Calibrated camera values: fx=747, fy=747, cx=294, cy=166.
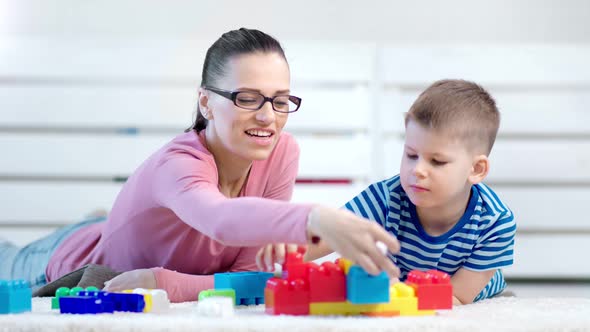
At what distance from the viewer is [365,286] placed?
980 mm

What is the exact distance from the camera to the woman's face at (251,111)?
132 centimetres

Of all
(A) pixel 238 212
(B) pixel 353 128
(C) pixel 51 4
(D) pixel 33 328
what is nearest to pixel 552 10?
(B) pixel 353 128

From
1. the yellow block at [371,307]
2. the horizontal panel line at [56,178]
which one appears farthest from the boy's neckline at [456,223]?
the horizontal panel line at [56,178]

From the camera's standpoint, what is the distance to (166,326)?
956 millimetres

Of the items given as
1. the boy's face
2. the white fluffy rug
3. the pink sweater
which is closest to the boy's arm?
the boy's face

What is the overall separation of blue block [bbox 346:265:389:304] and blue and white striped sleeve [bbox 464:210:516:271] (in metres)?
0.42

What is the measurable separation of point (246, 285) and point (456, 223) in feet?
1.42

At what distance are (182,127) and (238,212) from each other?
162cm

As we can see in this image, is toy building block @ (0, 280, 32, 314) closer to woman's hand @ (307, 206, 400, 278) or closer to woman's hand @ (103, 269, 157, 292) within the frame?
woman's hand @ (103, 269, 157, 292)

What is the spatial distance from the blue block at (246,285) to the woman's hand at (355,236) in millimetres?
→ 303

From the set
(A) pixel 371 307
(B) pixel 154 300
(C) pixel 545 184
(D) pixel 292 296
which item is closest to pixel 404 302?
(A) pixel 371 307

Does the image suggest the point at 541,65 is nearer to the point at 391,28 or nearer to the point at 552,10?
the point at 552,10

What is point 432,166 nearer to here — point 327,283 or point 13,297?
point 327,283

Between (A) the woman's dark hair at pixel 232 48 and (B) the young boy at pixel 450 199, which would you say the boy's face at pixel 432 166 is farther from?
(A) the woman's dark hair at pixel 232 48
